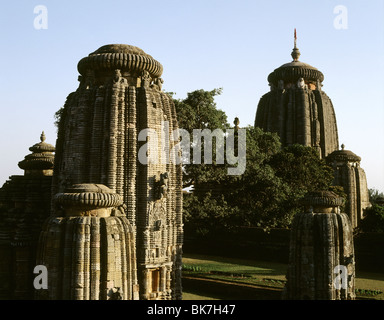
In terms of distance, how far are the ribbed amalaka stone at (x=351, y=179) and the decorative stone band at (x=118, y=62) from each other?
29.8 m

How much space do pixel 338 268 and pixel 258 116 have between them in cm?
4261

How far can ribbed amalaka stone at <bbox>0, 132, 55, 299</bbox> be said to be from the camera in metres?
19.6

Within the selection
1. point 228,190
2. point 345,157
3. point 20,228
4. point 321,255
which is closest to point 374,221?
point 228,190

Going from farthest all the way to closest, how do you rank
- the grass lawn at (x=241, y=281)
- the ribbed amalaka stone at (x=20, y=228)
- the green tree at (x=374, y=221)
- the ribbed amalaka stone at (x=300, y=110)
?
the ribbed amalaka stone at (x=300, y=110)
the green tree at (x=374, y=221)
the grass lawn at (x=241, y=281)
the ribbed amalaka stone at (x=20, y=228)

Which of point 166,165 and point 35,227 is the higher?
point 166,165

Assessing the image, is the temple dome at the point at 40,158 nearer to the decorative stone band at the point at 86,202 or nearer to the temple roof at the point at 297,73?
the decorative stone band at the point at 86,202

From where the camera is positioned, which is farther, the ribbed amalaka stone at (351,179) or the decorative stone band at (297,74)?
the decorative stone band at (297,74)

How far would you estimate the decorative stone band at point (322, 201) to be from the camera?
16.5 metres

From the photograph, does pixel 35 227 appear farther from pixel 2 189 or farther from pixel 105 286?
pixel 105 286

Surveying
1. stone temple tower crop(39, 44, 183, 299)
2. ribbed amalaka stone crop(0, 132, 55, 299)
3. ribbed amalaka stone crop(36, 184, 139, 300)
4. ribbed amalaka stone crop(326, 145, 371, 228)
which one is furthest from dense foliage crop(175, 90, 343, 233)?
ribbed amalaka stone crop(36, 184, 139, 300)

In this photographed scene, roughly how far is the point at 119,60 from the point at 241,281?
13.4m

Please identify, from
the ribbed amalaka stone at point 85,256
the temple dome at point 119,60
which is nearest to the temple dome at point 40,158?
the temple dome at point 119,60

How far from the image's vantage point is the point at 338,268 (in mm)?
15836

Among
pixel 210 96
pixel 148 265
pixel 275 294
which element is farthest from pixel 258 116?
pixel 148 265
